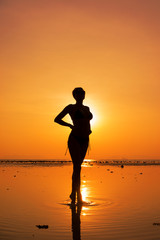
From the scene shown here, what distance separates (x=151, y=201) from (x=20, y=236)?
233 inches

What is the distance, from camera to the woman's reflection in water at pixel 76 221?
6120mm

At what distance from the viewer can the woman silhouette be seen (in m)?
9.34

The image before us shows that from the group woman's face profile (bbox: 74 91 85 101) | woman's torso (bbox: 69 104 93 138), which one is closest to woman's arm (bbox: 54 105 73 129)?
woman's torso (bbox: 69 104 93 138)

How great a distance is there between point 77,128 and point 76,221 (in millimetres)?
2742

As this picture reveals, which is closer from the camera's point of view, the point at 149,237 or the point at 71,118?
the point at 149,237

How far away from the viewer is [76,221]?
291 inches

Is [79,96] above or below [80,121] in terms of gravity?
above

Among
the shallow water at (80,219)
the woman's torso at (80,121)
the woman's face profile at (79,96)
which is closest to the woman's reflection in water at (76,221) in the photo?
the shallow water at (80,219)

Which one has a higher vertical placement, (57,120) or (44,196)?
(57,120)

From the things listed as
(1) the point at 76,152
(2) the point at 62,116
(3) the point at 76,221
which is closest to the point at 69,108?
(2) the point at 62,116

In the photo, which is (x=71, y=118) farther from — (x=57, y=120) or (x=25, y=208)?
(x=25, y=208)

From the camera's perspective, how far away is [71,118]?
9516mm

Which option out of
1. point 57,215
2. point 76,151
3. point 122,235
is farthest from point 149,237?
point 76,151

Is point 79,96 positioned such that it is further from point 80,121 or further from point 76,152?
point 76,152
